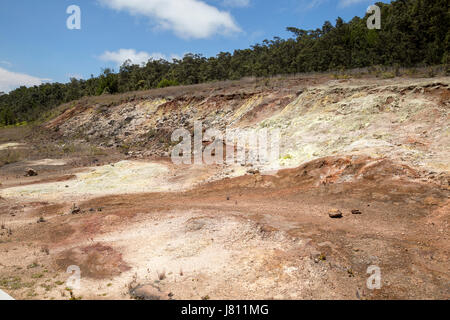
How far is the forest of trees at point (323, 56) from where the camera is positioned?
104 feet

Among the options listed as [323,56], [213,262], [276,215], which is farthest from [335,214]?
[323,56]

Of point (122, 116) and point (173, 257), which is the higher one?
point (122, 116)

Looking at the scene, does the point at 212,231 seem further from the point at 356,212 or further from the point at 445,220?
the point at 445,220

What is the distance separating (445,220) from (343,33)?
1948 inches

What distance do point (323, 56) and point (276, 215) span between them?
128 ft

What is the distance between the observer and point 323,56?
139ft

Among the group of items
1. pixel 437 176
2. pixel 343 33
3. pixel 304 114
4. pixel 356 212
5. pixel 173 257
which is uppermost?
pixel 343 33

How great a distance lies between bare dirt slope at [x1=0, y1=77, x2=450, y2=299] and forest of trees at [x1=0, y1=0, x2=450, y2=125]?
11.9 m

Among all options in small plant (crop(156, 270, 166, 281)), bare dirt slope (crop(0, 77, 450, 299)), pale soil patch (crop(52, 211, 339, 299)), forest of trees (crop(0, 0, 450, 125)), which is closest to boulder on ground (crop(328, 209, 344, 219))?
bare dirt slope (crop(0, 77, 450, 299))

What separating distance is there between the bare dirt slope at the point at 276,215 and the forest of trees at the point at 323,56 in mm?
11857

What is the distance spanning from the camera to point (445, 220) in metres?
7.63

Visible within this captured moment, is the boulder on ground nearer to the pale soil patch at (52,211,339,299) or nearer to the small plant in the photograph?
the pale soil patch at (52,211,339,299)
